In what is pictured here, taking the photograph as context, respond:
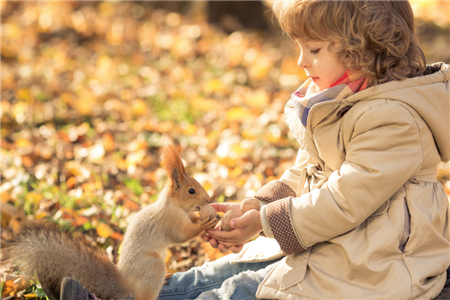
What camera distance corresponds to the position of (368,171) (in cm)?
131

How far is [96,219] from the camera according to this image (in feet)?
7.99

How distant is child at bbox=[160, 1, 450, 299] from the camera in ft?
4.27

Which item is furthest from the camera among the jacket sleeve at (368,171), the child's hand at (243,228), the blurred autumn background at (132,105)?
the blurred autumn background at (132,105)

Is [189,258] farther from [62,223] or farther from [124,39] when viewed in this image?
[124,39]

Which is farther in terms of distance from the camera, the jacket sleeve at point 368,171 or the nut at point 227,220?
the nut at point 227,220

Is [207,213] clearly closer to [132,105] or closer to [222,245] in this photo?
[222,245]

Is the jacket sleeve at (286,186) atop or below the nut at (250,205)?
atop

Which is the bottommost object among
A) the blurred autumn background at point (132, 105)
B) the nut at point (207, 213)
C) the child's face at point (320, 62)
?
the blurred autumn background at point (132, 105)

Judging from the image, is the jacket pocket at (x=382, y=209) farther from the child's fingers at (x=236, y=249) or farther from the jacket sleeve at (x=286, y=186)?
the child's fingers at (x=236, y=249)

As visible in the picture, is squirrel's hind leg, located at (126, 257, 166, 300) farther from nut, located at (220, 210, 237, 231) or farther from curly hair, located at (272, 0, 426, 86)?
curly hair, located at (272, 0, 426, 86)

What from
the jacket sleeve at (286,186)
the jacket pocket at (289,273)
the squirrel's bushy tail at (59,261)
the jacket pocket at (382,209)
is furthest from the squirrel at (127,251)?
the jacket pocket at (382,209)

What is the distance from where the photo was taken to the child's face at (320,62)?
140 cm

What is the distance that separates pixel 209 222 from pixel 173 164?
26 centimetres

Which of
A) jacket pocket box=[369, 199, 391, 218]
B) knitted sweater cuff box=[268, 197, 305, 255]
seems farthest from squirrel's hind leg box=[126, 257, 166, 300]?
jacket pocket box=[369, 199, 391, 218]
